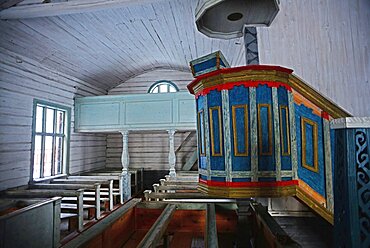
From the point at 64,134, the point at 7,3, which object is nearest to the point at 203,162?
the point at 7,3

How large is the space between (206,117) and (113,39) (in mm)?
4098

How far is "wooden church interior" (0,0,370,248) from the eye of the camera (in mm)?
1972

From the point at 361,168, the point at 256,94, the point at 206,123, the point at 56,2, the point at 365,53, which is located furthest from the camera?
the point at 56,2

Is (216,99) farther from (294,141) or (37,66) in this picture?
(37,66)

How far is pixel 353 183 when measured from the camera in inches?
46.2

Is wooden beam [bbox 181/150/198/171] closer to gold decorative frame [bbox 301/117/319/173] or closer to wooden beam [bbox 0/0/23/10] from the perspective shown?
wooden beam [bbox 0/0/23/10]

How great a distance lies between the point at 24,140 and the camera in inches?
198

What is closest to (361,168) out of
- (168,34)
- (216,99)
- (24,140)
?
(216,99)

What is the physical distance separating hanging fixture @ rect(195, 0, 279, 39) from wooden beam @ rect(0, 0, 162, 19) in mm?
1449

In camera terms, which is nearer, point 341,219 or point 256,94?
point 341,219

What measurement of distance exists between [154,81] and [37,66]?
3657mm

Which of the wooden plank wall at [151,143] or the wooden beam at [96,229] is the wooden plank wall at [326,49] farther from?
the wooden plank wall at [151,143]

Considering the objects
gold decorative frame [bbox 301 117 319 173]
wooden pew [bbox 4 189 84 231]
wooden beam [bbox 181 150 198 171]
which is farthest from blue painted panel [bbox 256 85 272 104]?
wooden beam [bbox 181 150 198 171]

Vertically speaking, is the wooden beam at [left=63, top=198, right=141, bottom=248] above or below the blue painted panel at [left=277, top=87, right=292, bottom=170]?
below
